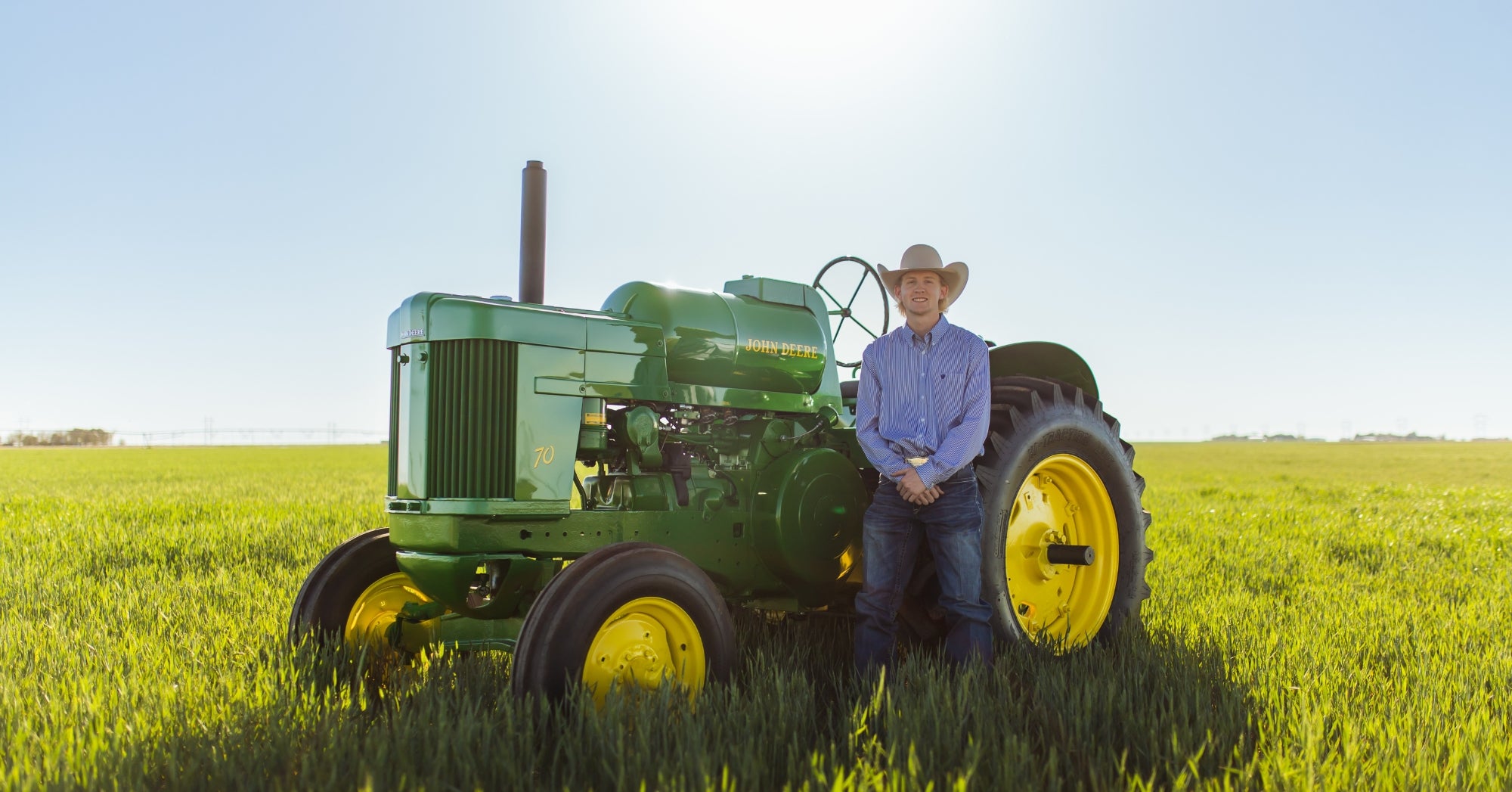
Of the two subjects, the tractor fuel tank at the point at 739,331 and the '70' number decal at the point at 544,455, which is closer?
the '70' number decal at the point at 544,455

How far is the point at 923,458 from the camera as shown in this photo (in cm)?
395

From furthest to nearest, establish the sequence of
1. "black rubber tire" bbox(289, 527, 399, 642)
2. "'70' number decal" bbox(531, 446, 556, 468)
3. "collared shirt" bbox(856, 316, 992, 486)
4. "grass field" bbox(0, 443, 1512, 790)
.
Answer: "collared shirt" bbox(856, 316, 992, 486)
"black rubber tire" bbox(289, 527, 399, 642)
"'70' number decal" bbox(531, 446, 556, 468)
"grass field" bbox(0, 443, 1512, 790)

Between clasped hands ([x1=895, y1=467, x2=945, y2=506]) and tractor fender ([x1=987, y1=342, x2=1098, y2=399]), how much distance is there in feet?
3.78

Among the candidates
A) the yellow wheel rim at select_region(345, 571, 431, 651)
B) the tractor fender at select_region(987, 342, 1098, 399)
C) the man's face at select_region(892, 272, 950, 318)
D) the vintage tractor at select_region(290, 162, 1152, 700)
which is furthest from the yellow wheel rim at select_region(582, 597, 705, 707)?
the tractor fender at select_region(987, 342, 1098, 399)

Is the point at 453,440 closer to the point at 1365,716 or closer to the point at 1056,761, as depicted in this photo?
the point at 1056,761

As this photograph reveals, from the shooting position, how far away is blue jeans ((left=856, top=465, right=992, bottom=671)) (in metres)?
3.93

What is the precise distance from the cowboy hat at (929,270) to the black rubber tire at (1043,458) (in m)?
0.53

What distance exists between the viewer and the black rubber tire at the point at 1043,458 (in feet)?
13.6

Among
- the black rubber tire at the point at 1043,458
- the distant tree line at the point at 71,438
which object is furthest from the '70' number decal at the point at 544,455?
the distant tree line at the point at 71,438

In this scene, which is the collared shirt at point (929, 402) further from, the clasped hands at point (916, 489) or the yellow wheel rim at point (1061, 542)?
the yellow wheel rim at point (1061, 542)

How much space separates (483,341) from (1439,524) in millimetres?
10564

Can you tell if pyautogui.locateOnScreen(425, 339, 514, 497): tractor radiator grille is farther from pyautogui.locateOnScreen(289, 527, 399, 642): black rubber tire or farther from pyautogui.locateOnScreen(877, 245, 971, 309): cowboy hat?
pyautogui.locateOnScreen(877, 245, 971, 309): cowboy hat

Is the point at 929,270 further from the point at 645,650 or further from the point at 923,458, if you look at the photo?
the point at 645,650

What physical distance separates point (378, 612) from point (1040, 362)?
10.8 ft
